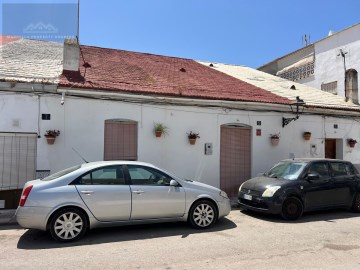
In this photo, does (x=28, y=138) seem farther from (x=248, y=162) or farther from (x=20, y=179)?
(x=248, y=162)

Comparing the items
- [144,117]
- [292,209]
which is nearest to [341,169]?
[292,209]

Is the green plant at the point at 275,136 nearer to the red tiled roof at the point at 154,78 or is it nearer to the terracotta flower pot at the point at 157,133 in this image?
the red tiled roof at the point at 154,78

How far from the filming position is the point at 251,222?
25.3 feet

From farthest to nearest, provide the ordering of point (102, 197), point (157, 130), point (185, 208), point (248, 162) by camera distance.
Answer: point (248, 162) → point (157, 130) → point (185, 208) → point (102, 197)

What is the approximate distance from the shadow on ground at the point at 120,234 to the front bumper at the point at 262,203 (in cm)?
99

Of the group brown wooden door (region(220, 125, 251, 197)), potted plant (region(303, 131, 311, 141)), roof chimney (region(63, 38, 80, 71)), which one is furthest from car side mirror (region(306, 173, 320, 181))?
roof chimney (region(63, 38, 80, 71))

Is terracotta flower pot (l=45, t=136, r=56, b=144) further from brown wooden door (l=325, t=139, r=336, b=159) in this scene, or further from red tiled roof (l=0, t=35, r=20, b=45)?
brown wooden door (l=325, t=139, r=336, b=159)

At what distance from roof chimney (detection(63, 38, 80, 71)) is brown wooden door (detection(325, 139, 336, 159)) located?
1029cm

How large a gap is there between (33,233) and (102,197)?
172 cm

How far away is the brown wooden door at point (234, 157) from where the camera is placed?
11.6 meters

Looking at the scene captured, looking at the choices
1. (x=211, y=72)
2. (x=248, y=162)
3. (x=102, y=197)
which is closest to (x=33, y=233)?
(x=102, y=197)

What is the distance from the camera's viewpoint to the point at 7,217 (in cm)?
799

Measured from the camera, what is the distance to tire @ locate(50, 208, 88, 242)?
5898mm

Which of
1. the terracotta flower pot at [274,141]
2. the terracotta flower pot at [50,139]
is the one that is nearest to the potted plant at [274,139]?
the terracotta flower pot at [274,141]
